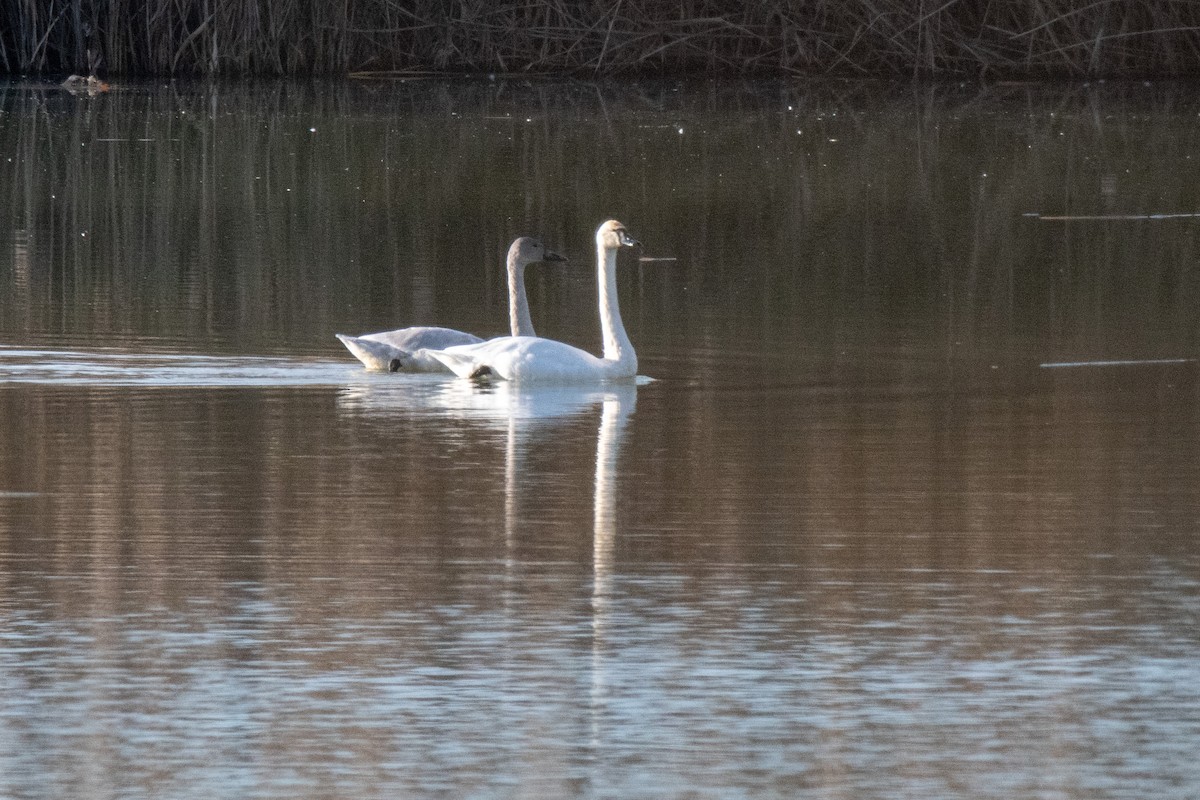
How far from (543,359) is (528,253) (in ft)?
4.61

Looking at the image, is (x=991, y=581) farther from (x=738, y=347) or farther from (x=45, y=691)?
(x=738, y=347)

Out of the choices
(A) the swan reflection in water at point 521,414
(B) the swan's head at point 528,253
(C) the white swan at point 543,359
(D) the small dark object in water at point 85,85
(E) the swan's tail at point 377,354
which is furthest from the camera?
(D) the small dark object in water at point 85,85

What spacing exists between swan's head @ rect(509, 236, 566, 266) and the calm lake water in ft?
1.43

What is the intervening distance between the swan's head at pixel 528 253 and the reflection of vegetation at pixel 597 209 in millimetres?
517

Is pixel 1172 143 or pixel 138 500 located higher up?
pixel 1172 143

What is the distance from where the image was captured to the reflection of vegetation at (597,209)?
37.9 ft

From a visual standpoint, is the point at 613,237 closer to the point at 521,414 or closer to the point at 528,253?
the point at 528,253

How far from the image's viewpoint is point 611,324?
958 centimetres

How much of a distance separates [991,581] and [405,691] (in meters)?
1.62

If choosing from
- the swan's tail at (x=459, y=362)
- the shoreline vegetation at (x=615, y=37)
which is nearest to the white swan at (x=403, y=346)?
the swan's tail at (x=459, y=362)

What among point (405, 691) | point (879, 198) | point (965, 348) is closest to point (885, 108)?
point (879, 198)

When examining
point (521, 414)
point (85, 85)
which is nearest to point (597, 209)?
point (521, 414)

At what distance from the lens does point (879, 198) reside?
17.6 meters

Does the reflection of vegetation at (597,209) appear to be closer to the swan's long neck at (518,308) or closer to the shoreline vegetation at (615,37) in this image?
the swan's long neck at (518,308)
